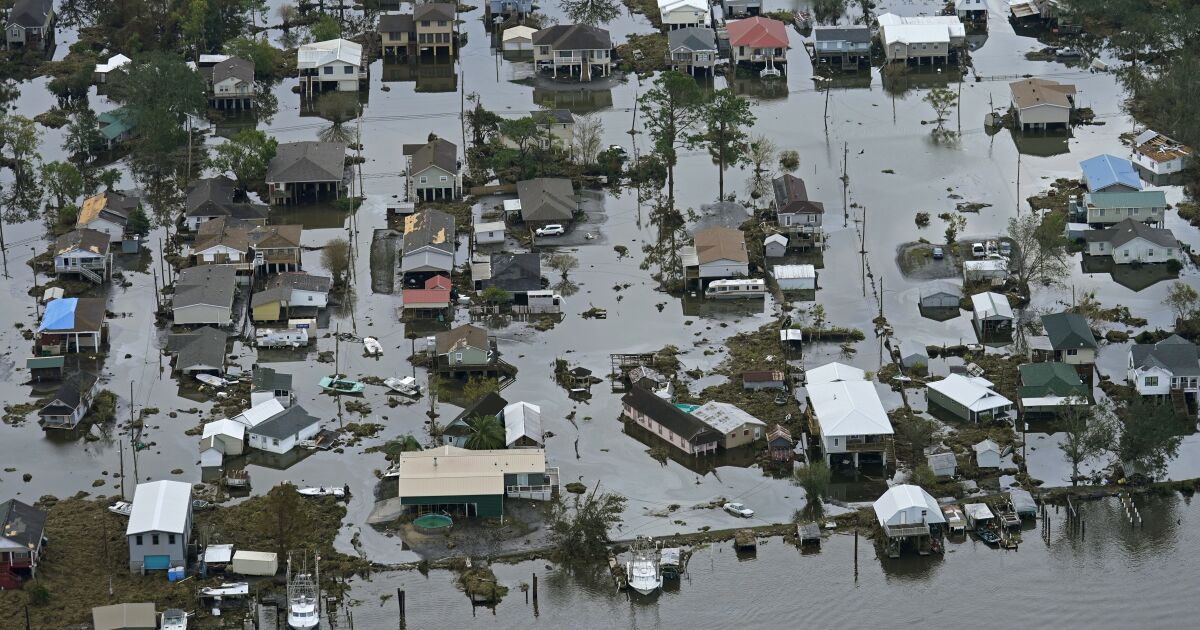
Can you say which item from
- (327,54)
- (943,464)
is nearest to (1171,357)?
(943,464)

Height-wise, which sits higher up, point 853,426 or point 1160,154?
point 1160,154

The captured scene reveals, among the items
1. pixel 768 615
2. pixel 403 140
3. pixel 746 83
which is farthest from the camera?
pixel 746 83

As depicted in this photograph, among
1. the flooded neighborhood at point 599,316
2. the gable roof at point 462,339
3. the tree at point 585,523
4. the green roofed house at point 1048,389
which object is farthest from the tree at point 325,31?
the green roofed house at point 1048,389

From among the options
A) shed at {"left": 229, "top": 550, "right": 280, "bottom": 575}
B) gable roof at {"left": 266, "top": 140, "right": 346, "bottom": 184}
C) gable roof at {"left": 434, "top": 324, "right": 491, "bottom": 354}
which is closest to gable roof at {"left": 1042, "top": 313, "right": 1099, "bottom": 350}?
gable roof at {"left": 434, "top": 324, "right": 491, "bottom": 354}

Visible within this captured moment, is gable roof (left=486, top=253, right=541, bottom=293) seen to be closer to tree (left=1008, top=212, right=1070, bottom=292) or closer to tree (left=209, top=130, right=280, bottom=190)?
tree (left=209, top=130, right=280, bottom=190)

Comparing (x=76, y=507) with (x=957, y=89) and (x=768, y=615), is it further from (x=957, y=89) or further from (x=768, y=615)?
(x=957, y=89)

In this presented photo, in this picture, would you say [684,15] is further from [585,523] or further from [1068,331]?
[585,523]

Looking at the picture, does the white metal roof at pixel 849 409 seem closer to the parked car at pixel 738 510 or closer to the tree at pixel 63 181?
the parked car at pixel 738 510

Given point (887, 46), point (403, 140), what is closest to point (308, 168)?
point (403, 140)
